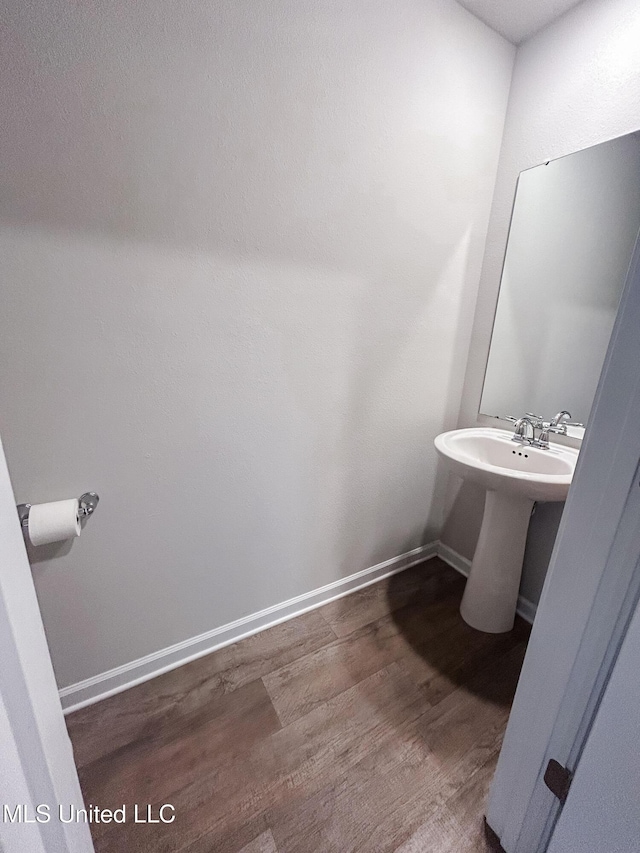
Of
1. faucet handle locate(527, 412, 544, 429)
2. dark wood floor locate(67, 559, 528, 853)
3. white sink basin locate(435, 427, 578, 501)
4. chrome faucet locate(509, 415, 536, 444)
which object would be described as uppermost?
faucet handle locate(527, 412, 544, 429)

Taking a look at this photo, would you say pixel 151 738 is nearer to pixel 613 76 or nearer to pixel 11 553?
pixel 11 553

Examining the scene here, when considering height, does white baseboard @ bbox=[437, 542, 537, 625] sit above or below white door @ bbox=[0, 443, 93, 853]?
below

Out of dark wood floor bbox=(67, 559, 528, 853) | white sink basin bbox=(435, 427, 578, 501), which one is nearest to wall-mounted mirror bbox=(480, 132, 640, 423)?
white sink basin bbox=(435, 427, 578, 501)

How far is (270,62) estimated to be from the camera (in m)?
0.95

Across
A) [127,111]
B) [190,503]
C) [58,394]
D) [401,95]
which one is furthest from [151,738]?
[401,95]

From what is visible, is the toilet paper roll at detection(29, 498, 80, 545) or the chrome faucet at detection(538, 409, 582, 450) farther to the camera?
the chrome faucet at detection(538, 409, 582, 450)

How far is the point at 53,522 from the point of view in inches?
35.2

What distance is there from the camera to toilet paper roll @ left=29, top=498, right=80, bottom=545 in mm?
877

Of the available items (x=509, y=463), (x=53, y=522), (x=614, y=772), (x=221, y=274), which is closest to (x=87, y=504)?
(x=53, y=522)

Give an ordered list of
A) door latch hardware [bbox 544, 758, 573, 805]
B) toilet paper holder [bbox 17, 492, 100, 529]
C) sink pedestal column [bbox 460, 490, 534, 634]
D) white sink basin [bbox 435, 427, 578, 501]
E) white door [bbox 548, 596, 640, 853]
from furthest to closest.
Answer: sink pedestal column [bbox 460, 490, 534, 634], white sink basin [bbox 435, 427, 578, 501], toilet paper holder [bbox 17, 492, 100, 529], door latch hardware [bbox 544, 758, 573, 805], white door [bbox 548, 596, 640, 853]

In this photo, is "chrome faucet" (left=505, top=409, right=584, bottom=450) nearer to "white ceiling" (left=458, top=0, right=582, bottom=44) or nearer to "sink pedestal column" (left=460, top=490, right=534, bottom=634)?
"sink pedestal column" (left=460, top=490, right=534, bottom=634)

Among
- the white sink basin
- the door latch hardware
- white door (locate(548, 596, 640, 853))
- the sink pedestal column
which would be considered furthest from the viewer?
the sink pedestal column

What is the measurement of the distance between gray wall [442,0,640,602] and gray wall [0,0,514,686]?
72mm

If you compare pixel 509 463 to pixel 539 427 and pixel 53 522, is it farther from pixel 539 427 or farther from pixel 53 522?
pixel 53 522
